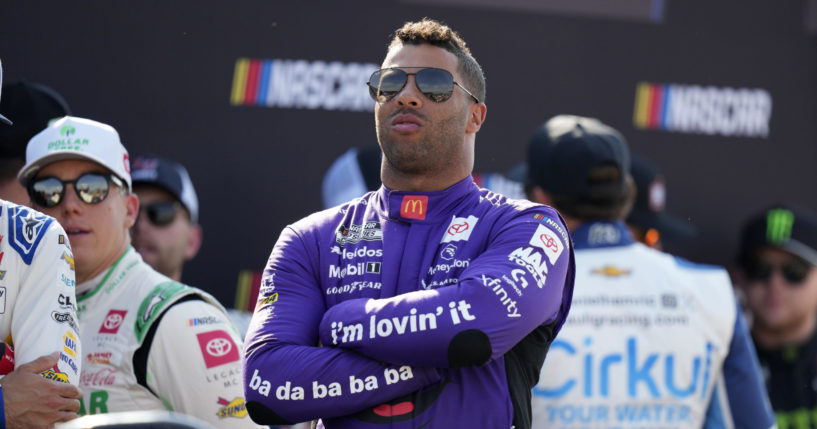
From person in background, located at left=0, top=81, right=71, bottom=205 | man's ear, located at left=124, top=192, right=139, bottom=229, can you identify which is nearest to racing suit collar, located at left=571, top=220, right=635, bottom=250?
man's ear, located at left=124, top=192, right=139, bottom=229

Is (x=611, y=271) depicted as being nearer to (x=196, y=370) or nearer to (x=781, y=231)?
(x=196, y=370)

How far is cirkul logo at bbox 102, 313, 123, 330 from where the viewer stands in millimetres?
2908

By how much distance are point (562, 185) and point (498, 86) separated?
4.32 ft

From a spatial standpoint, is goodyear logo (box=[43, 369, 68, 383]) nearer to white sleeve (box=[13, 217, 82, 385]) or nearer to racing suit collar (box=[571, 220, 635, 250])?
white sleeve (box=[13, 217, 82, 385])

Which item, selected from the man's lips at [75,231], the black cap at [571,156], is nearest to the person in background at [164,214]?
the man's lips at [75,231]

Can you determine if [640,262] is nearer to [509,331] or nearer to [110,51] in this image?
[509,331]

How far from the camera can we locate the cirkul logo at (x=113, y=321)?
291 centimetres

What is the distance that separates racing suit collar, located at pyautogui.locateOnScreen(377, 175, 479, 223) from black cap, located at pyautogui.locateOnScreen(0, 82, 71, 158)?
1480mm

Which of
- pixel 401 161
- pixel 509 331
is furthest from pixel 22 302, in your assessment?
pixel 509 331

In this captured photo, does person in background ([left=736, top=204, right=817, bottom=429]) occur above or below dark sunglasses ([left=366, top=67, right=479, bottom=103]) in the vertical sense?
below

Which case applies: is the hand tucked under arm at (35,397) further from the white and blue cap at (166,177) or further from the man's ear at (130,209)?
the white and blue cap at (166,177)

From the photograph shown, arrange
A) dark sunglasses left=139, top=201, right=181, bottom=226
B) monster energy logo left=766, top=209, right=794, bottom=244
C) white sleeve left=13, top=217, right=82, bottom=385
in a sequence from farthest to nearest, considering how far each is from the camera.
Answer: monster energy logo left=766, top=209, right=794, bottom=244
dark sunglasses left=139, top=201, right=181, bottom=226
white sleeve left=13, top=217, right=82, bottom=385

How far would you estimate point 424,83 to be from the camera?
2.54 m

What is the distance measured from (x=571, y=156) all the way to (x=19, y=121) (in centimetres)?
188
